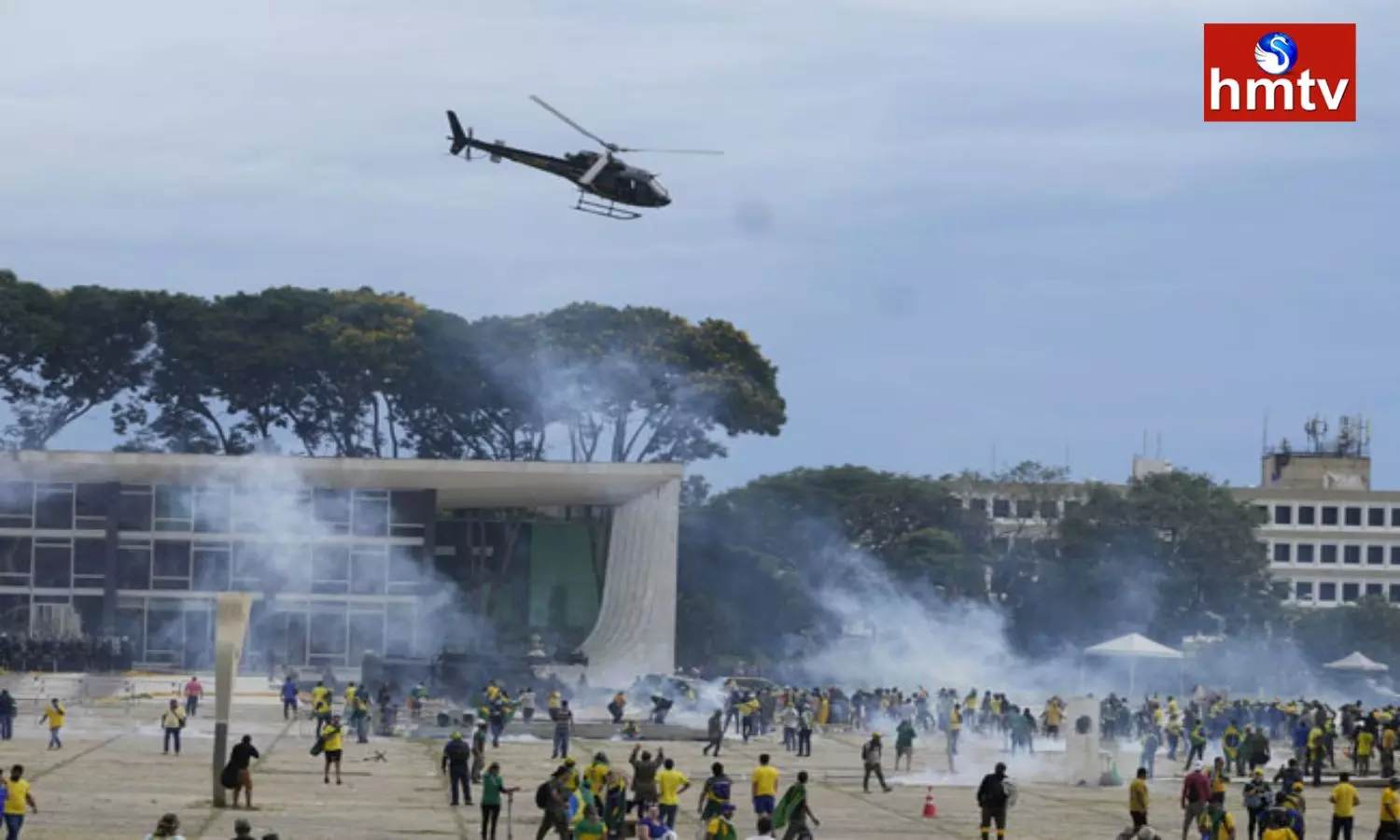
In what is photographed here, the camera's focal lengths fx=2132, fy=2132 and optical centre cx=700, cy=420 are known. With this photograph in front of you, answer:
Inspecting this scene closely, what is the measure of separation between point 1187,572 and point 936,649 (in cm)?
1565

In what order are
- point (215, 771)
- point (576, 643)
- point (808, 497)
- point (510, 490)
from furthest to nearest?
point (808, 497) → point (576, 643) → point (510, 490) → point (215, 771)

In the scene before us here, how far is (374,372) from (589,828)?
70.9m

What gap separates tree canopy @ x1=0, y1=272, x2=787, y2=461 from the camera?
9238 centimetres

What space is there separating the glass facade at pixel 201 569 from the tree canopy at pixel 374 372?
18536mm

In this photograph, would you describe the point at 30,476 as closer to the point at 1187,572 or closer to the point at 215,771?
the point at 215,771

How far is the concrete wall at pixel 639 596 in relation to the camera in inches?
2972

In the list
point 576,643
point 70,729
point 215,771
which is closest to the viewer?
point 215,771

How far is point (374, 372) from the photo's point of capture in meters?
93.4

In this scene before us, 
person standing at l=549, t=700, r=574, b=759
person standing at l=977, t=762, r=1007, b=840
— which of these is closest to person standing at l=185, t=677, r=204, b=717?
person standing at l=549, t=700, r=574, b=759

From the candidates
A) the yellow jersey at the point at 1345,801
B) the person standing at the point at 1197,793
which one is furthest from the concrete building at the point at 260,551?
the yellow jersey at the point at 1345,801

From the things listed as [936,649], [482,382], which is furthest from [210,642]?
[936,649]

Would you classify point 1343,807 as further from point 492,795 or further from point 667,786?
point 492,795

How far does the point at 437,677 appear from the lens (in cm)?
6041

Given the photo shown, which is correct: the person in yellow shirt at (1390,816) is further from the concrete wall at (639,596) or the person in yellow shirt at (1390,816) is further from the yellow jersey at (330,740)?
the concrete wall at (639,596)
